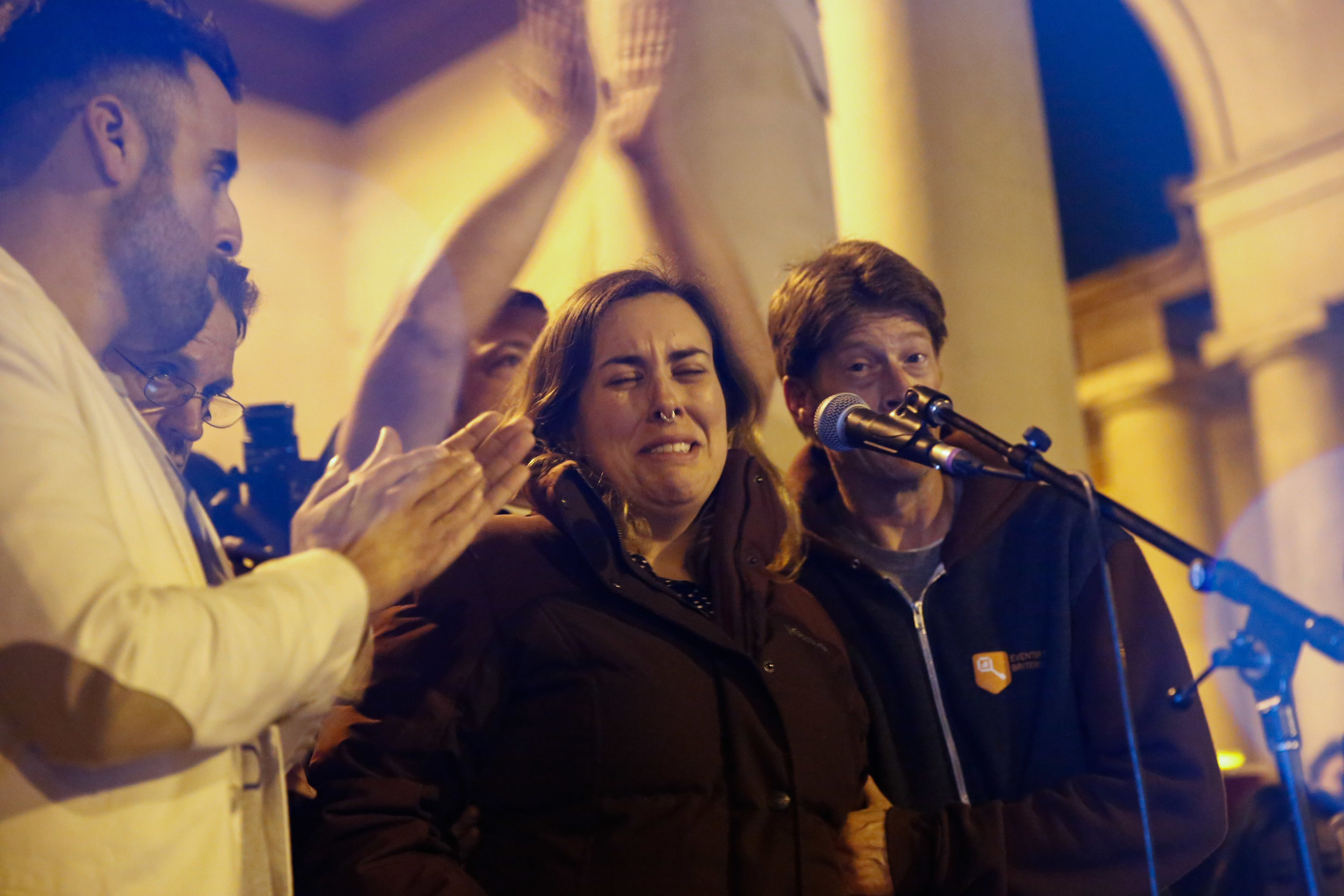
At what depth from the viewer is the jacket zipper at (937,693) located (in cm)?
223

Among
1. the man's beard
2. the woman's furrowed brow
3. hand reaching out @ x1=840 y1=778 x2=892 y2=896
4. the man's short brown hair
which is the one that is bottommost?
hand reaching out @ x1=840 y1=778 x2=892 y2=896

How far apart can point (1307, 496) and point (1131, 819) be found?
383 centimetres

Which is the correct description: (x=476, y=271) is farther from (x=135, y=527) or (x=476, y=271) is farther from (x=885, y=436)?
(x=135, y=527)

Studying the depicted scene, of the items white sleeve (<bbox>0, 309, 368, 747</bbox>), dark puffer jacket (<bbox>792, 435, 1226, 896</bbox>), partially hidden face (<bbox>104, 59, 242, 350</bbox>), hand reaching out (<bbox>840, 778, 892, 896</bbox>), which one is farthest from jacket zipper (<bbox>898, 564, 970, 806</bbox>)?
partially hidden face (<bbox>104, 59, 242, 350</bbox>)

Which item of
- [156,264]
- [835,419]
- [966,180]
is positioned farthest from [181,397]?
[966,180]

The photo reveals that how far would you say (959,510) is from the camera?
95.3 inches

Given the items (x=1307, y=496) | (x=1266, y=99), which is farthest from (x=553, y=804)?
(x=1266, y=99)

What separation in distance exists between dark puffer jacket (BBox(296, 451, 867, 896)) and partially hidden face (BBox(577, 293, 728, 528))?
0.13 m

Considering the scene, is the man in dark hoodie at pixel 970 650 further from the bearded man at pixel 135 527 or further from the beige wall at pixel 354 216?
the beige wall at pixel 354 216

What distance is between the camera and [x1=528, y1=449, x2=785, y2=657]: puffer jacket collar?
1915 millimetres

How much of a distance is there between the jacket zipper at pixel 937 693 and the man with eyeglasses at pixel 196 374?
1238 millimetres

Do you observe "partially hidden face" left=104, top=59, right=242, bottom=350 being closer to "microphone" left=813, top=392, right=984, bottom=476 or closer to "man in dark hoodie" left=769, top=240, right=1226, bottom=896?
"microphone" left=813, top=392, right=984, bottom=476

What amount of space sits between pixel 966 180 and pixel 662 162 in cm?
110

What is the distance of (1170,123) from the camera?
8.40 metres
